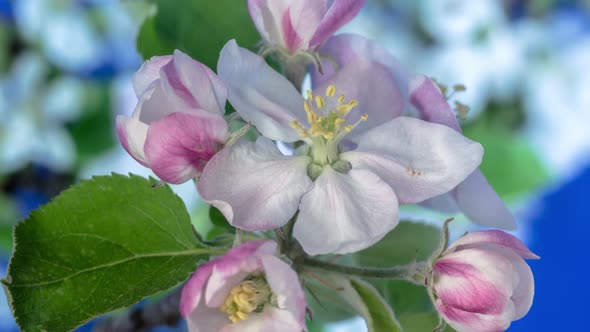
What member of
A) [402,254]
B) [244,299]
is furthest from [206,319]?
[402,254]

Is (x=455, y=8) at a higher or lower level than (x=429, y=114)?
lower

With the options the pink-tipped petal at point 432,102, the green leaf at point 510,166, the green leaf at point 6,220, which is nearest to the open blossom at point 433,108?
the pink-tipped petal at point 432,102

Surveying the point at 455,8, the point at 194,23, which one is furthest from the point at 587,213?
the point at 194,23

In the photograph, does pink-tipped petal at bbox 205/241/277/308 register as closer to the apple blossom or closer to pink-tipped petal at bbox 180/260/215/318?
pink-tipped petal at bbox 180/260/215/318

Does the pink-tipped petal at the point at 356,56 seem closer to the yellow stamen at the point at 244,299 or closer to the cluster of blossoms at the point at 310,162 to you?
the cluster of blossoms at the point at 310,162

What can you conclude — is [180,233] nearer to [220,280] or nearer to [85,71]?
[220,280]
